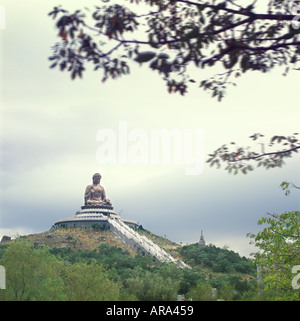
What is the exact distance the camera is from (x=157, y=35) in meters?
4.94

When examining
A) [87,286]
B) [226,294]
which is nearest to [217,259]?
[226,294]

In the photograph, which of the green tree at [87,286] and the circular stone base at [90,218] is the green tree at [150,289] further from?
the circular stone base at [90,218]

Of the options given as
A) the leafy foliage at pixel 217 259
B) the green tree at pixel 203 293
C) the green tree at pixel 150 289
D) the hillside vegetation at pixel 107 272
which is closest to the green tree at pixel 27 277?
the hillside vegetation at pixel 107 272

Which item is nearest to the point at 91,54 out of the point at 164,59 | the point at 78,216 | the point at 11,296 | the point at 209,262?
the point at 164,59

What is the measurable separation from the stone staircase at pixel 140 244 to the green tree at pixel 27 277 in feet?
89.3

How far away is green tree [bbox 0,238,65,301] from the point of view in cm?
1612

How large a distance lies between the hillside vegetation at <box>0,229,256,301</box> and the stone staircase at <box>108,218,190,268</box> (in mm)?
837

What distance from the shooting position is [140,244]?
48.7 metres

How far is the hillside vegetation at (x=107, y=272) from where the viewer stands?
16953 mm

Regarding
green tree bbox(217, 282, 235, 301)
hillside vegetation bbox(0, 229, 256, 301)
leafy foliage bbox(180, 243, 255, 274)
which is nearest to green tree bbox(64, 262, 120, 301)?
hillside vegetation bbox(0, 229, 256, 301)

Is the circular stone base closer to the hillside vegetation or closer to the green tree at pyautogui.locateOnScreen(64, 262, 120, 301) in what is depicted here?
the hillside vegetation

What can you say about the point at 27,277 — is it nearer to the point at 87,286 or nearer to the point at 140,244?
the point at 87,286

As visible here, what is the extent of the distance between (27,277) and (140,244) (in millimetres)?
32509
